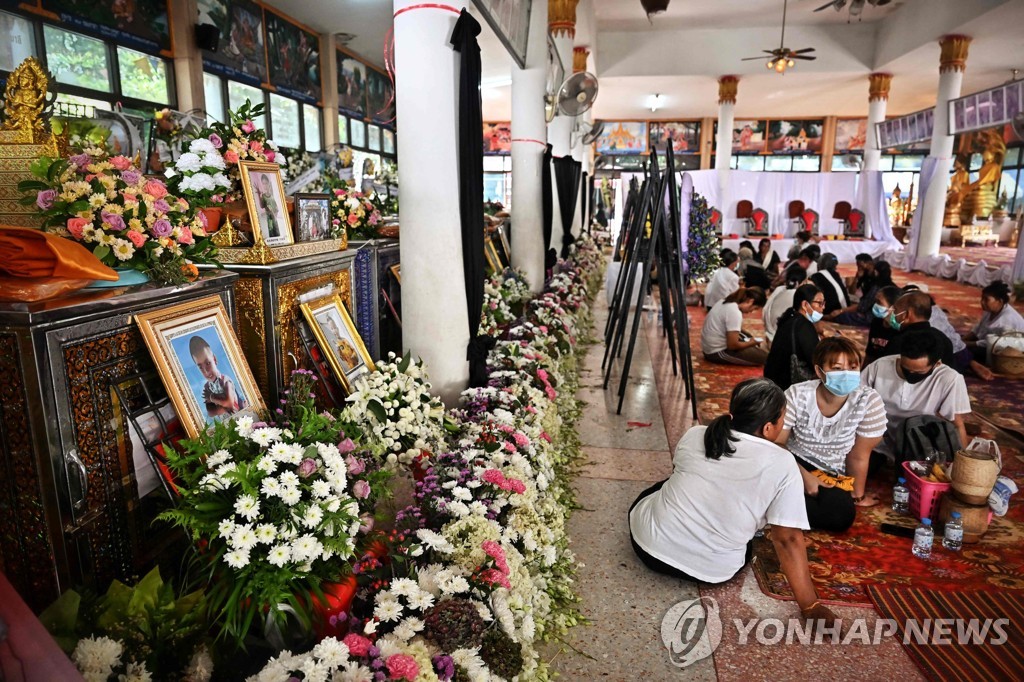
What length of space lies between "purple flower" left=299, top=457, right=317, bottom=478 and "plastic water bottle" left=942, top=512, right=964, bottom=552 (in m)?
3.12

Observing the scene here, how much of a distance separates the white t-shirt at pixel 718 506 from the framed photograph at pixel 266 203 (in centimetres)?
210

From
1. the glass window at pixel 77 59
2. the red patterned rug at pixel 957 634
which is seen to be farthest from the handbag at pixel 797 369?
the glass window at pixel 77 59

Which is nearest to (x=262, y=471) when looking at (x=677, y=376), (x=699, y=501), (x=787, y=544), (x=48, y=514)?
(x=48, y=514)

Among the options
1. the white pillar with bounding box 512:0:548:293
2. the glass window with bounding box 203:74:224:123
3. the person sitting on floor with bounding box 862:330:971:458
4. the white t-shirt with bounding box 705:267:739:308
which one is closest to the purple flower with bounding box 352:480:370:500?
the person sitting on floor with bounding box 862:330:971:458

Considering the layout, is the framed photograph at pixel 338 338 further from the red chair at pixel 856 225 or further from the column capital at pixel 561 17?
the red chair at pixel 856 225

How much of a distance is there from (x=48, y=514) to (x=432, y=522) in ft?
3.66

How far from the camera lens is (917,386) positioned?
381 centimetres

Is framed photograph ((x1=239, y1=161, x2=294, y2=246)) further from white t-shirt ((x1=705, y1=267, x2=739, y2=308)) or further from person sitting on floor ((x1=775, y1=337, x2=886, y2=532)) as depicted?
white t-shirt ((x1=705, y1=267, x2=739, y2=308))

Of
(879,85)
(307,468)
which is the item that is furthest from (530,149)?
(879,85)

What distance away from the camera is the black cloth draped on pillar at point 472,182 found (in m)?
3.53

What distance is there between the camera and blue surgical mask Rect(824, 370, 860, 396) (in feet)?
10.7

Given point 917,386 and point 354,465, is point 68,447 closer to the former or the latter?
point 354,465

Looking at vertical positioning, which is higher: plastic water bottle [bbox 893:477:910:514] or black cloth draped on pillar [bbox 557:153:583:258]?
black cloth draped on pillar [bbox 557:153:583:258]

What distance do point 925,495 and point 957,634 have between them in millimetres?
987
